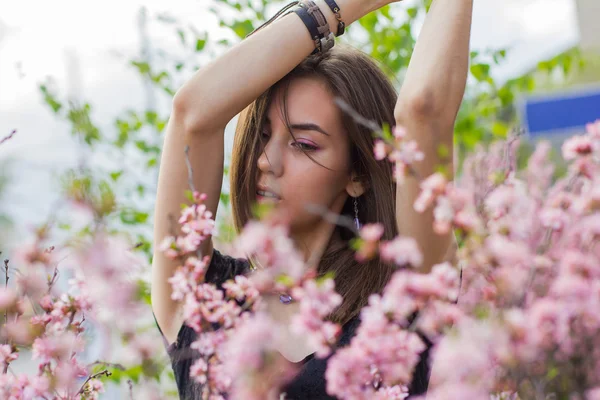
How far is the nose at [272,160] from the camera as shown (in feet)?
4.93

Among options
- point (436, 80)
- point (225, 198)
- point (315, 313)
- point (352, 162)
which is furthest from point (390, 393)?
point (225, 198)

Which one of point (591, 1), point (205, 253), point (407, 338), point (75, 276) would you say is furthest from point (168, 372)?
point (591, 1)

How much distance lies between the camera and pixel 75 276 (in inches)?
39.0

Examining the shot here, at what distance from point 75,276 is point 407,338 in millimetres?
520

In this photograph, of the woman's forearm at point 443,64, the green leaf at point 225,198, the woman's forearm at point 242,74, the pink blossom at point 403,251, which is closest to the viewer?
the pink blossom at point 403,251

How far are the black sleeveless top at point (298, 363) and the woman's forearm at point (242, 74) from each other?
16.1 inches

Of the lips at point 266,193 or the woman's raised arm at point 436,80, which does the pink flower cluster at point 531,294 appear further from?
the lips at point 266,193

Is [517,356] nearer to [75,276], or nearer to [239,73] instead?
[75,276]

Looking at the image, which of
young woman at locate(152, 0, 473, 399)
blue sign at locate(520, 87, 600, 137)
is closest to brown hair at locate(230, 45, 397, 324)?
young woman at locate(152, 0, 473, 399)

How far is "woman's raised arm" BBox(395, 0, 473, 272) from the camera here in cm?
125

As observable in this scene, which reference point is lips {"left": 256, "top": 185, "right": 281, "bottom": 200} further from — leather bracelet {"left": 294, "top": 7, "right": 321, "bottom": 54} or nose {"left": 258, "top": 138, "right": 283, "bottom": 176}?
leather bracelet {"left": 294, "top": 7, "right": 321, "bottom": 54}

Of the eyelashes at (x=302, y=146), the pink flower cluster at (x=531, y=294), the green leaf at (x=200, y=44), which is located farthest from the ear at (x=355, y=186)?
the green leaf at (x=200, y=44)

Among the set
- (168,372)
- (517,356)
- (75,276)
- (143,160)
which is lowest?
(168,372)

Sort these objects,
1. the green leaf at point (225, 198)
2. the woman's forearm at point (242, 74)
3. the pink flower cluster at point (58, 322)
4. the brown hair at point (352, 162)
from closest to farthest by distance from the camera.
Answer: the pink flower cluster at point (58, 322) → the woman's forearm at point (242, 74) → the brown hair at point (352, 162) → the green leaf at point (225, 198)
